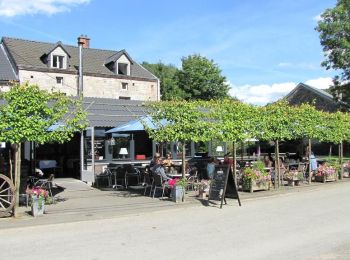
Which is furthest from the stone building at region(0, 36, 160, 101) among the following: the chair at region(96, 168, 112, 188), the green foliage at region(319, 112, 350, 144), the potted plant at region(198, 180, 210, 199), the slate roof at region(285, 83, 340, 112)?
the potted plant at region(198, 180, 210, 199)

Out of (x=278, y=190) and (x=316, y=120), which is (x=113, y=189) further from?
(x=316, y=120)

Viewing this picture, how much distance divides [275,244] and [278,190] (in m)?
9.03

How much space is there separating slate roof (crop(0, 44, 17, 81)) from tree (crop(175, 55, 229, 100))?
23711 mm

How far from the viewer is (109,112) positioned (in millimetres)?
23094

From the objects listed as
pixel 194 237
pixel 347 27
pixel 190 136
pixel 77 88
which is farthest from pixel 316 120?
pixel 77 88

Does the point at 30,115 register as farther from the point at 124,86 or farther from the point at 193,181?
the point at 124,86

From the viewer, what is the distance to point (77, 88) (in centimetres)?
4203

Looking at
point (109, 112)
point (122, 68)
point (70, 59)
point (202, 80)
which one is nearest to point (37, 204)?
point (109, 112)

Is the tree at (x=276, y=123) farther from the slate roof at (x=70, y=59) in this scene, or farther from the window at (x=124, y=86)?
the window at (x=124, y=86)

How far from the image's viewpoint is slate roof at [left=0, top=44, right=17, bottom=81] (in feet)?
117

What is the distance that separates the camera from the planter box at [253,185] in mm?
16219

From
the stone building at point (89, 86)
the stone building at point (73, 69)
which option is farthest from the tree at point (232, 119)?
the stone building at point (73, 69)

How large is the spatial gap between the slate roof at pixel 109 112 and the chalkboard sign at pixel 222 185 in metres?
8.47

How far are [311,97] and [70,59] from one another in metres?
25.0
